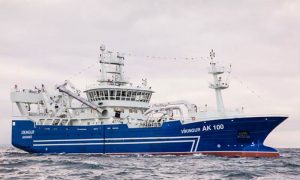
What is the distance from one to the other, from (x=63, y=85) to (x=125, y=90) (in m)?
A: 7.19

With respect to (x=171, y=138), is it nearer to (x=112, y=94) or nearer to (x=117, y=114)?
(x=117, y=114)

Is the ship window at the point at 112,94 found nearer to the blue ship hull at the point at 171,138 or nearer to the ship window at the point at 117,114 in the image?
the ship window at the point at 117,114

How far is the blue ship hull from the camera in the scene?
3531 cm

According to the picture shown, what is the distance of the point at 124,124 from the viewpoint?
132 feet

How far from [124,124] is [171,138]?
16.5 ft

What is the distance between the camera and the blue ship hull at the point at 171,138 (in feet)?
116

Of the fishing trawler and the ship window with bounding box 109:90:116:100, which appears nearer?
the fishing trawler

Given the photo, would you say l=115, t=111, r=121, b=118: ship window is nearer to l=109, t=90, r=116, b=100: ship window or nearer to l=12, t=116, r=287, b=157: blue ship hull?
l=109, t=90, r=116, b=100: ship window

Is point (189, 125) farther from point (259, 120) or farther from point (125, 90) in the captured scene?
point (125, 90)

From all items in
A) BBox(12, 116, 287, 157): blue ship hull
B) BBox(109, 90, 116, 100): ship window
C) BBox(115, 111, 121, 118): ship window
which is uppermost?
BBox(109, 90, 116, 100): ship window

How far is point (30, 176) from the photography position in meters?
21.7

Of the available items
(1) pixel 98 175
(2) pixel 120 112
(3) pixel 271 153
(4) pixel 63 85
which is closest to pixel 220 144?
(3) pixel 271 153

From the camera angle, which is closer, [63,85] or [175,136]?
[175,136]

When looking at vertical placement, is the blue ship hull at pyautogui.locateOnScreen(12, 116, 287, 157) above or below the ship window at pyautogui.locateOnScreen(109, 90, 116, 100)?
below
